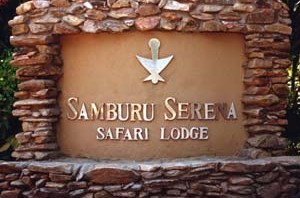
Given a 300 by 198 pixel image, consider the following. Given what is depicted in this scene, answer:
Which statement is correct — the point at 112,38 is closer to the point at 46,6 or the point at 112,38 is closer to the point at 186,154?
the point at 46,6

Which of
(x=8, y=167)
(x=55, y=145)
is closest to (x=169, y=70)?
(x=55, y=145)

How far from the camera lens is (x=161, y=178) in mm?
6105

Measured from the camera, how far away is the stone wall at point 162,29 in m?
6.48

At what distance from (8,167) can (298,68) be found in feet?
17.1

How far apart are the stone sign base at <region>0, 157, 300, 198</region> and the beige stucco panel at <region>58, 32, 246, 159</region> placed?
24cm

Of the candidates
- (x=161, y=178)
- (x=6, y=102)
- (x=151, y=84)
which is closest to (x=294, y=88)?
(x=151, y=84)

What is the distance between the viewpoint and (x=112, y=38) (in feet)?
21.7

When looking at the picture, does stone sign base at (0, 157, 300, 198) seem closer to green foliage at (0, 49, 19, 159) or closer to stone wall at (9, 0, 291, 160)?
stone wall at (9, 0, 291, 160)

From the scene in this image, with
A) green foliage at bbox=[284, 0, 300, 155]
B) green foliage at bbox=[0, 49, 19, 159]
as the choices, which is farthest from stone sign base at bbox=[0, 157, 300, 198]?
green foliage at bbox=[284, 0, 300, 155]

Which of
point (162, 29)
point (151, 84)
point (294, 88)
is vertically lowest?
point (294, 88)

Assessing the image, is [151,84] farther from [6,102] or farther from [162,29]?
[6,102]

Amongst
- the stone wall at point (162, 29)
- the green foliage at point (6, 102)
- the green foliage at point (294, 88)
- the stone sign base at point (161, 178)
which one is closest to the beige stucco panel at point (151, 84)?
the stone wall at point (162, 29)

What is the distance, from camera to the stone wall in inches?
255

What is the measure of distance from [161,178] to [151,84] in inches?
46.3
